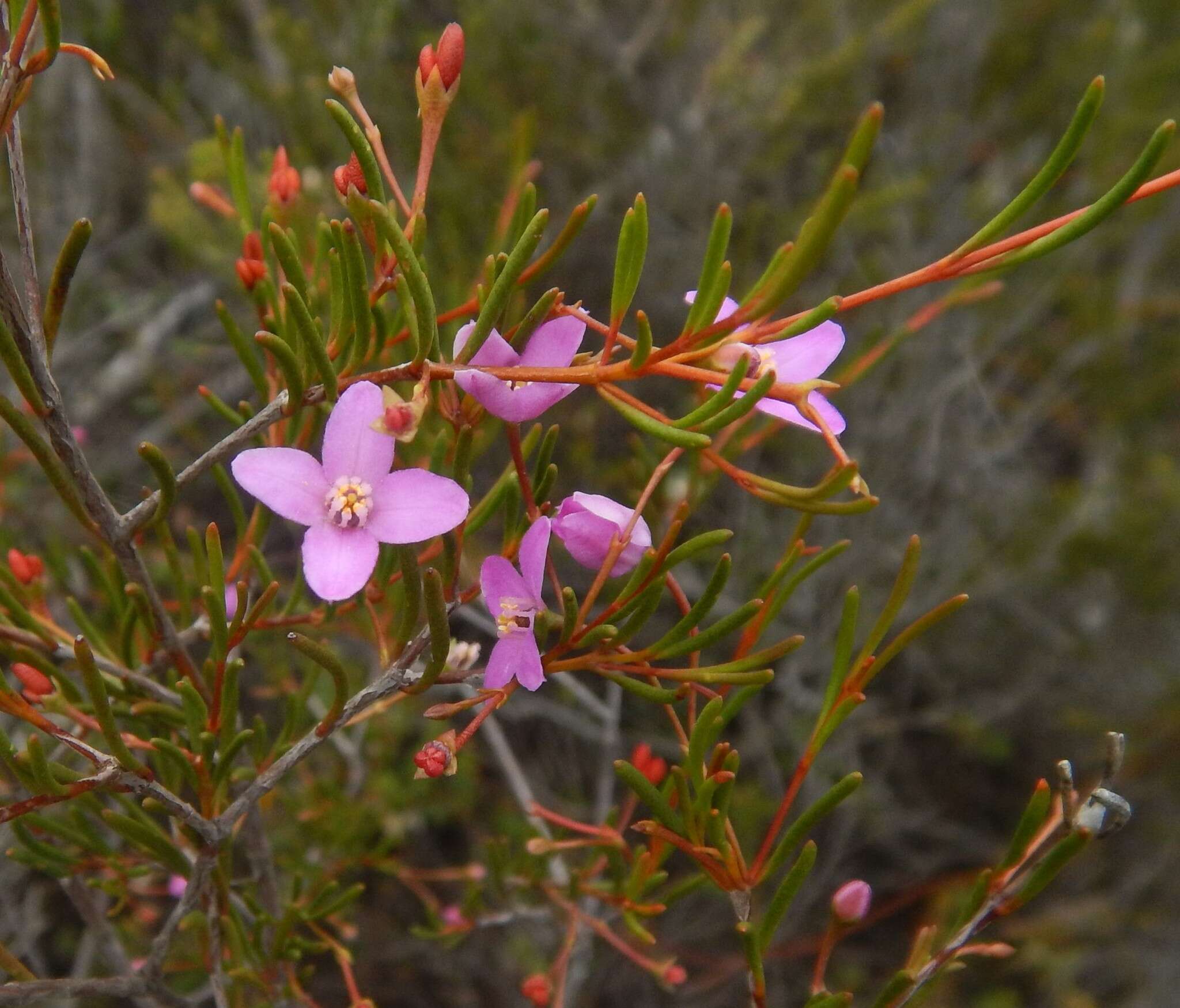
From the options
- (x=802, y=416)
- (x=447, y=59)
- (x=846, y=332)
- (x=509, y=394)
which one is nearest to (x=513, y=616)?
(x=509, y=394)

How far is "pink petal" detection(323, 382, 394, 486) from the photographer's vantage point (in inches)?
34.8

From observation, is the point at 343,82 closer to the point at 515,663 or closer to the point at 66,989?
the point at 515,663

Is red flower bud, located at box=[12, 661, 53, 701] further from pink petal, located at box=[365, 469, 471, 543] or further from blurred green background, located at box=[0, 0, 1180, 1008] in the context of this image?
blurred green background, located at box=[0, 0, 1180, 1008]

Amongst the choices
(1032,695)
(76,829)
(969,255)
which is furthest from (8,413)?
(1032,695)

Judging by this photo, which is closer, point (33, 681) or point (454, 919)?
point (33, 681)

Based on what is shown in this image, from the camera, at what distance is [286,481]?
0.92 meters

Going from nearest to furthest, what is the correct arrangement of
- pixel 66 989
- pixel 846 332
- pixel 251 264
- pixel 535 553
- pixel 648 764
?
pixel 535 553 < pixel 66 989 < pixel 251 264 < pixel 648 764 < pixel 846 332

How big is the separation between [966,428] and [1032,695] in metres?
1.12

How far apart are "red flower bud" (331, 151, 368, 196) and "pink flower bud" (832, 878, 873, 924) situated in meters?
0.97

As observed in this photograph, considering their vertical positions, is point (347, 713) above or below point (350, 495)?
below

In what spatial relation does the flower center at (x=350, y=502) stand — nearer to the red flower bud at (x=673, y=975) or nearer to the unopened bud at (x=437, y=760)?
the unopened bud at (x=437, y=760)

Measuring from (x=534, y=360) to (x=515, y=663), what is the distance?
0.31 metres

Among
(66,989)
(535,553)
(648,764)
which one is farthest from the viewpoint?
(648,764)

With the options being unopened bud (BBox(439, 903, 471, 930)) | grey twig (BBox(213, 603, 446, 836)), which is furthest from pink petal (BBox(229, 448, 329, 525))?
unopened bud (BBox(439, 903, 471, 930))
